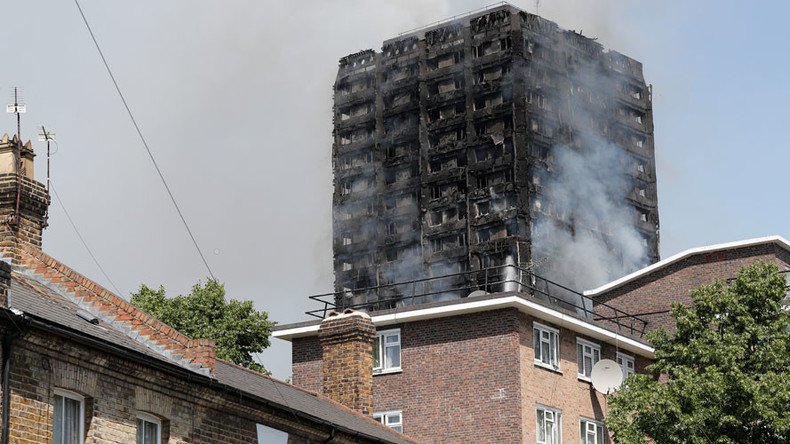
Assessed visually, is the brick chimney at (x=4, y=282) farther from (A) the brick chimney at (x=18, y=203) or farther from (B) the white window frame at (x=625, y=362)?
(B) the white window frame at (x=625, y=362)

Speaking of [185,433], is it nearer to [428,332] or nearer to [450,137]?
[428,332]

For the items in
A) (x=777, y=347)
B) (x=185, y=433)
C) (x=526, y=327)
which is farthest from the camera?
(x=526, y=327)

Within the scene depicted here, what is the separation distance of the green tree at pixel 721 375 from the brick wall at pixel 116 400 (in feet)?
58.4

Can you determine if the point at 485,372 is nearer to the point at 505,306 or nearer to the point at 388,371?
the point at 505,306

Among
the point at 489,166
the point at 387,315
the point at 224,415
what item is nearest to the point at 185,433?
the point at 224,415

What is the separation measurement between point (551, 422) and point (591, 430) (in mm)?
3005

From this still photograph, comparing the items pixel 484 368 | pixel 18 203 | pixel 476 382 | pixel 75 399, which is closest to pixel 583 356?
pixel 484 368

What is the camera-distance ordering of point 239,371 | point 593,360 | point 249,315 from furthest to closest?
1. point 249,315
2. point 593,360
3. point 239,371

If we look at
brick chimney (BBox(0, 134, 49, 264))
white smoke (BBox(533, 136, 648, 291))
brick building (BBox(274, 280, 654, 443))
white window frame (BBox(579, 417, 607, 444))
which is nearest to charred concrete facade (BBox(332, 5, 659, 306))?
white smoke (BBox(533, 136, 648, 291))

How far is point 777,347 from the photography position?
4744 centimetres

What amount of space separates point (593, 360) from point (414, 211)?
89.7 meters

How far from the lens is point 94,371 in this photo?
26.9 m

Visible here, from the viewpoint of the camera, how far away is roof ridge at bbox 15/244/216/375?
3083 centimetres

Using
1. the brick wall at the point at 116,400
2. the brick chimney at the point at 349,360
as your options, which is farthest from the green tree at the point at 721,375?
the brick wall at the point at 116,400
